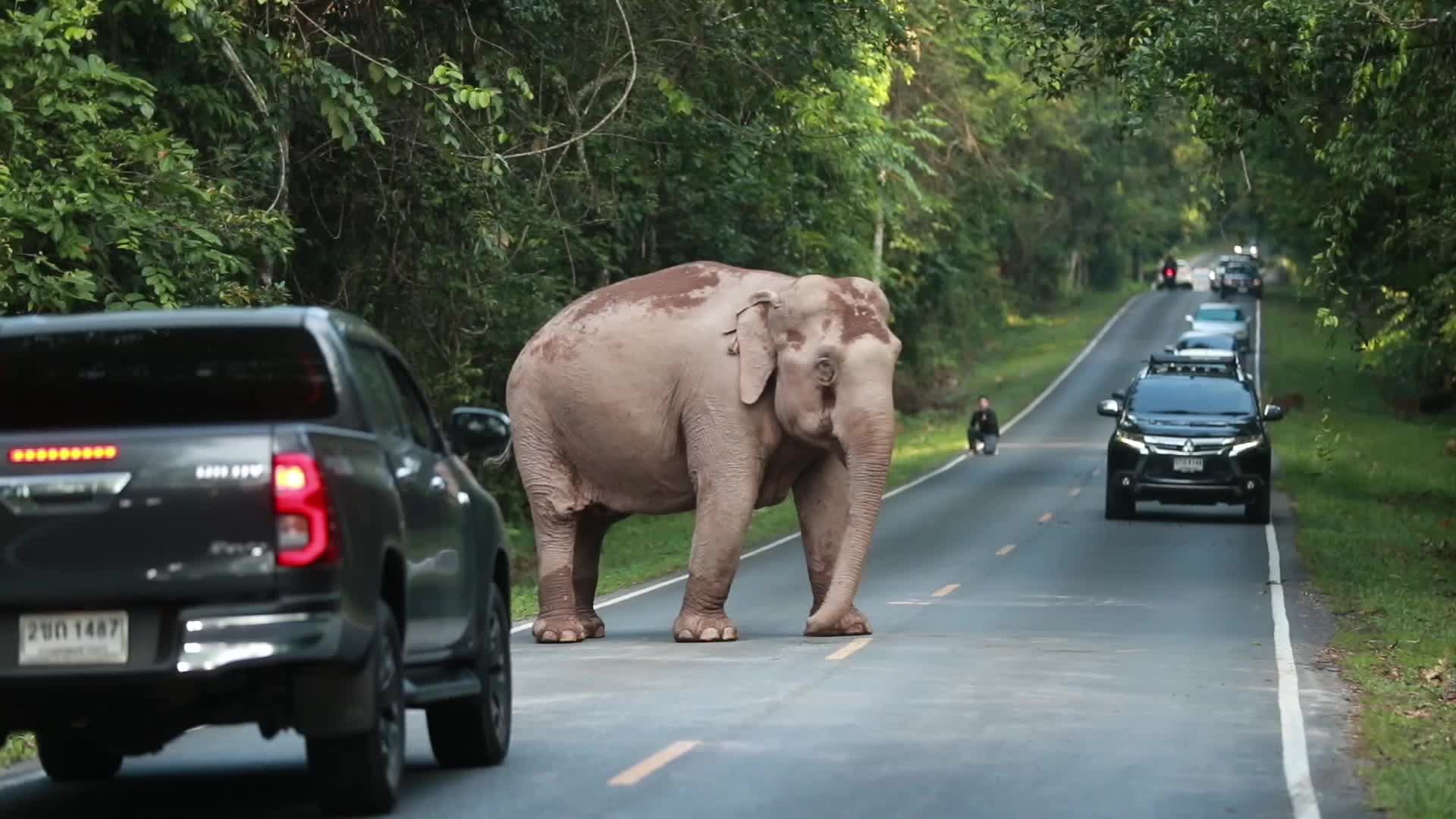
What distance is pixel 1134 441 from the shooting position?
35.4m

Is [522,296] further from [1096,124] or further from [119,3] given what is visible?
[1096,124]

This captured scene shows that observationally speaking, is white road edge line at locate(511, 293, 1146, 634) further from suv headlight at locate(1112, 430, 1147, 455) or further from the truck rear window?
the truck rear window

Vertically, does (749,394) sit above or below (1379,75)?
below

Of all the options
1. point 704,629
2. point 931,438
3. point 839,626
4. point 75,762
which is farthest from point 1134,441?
point 931,438

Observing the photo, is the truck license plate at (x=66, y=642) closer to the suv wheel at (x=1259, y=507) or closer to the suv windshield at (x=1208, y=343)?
the suv wheel at (x=1259, y=507)

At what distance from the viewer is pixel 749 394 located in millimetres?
19219

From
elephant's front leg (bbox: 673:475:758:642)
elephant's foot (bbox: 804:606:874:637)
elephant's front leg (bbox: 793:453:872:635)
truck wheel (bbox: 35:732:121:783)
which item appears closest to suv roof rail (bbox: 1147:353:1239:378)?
elephant's front leg (bbox: 793:453:872:635)

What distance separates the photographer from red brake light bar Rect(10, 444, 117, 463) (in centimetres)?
893

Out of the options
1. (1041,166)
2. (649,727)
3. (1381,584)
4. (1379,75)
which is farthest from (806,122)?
(1041,166)

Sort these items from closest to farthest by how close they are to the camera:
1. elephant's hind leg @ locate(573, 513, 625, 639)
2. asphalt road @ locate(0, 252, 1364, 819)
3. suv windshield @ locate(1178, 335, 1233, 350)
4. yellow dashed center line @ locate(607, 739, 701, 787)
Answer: asphalt road @ locate(0, 252, 1364, 819) < yellow dashed center line @ locate(607, 739, 701, 787) < elephant's hind leg @ locate(573, 513, 625, 639) < suv windshield @ locate(1178, 335, 1233, 350)

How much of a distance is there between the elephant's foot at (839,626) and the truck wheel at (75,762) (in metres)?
8.06

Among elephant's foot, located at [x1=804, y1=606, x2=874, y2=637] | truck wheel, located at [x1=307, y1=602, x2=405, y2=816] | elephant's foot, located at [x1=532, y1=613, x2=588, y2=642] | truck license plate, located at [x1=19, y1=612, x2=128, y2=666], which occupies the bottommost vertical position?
elephant's foot, located at [x1=532, y1=613, x2=588, y2=642]

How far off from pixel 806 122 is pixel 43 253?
1937cm

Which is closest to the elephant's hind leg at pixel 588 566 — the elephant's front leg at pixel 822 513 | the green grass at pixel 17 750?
the elephant's front leg at pixel 822 513
